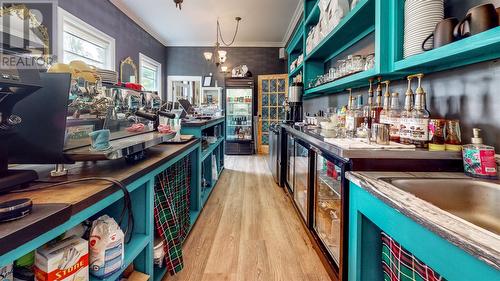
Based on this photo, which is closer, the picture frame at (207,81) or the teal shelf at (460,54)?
the teal shelf at (460,54)

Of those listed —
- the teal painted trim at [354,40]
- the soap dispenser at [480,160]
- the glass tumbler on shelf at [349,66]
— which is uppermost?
the teal painted trim at [354,40]

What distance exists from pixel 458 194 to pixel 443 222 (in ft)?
1.61

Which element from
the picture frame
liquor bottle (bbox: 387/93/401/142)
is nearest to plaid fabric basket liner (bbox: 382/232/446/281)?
liquor bottle (bbox: 387/93/401/142)

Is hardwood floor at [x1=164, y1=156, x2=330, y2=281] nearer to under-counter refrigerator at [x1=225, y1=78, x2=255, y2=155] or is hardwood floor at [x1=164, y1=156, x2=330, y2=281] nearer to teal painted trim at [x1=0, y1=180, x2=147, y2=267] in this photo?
teal painted trim at [x1=0, y1=180, x2=147, y2=267]

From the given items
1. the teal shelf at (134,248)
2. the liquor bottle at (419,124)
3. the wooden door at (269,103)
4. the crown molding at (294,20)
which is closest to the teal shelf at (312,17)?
the crown molding at (294,20)

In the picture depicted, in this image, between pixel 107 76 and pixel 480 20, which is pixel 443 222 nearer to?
pixel 480 20

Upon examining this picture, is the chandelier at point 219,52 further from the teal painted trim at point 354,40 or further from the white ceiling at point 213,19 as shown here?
the teal painted trim at point 354,40

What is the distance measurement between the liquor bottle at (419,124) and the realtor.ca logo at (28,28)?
9.77 feet

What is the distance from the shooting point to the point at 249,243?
2.03m

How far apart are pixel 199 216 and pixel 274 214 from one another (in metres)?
0.75

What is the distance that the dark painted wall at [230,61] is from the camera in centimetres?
686

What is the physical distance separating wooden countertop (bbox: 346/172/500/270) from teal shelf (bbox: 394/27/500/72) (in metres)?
0.48

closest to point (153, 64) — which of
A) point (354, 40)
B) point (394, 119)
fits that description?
point (354, 40)

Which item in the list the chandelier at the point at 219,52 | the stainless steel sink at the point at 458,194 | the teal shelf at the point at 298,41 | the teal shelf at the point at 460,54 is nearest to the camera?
the teal shelf at the point at 460,54
